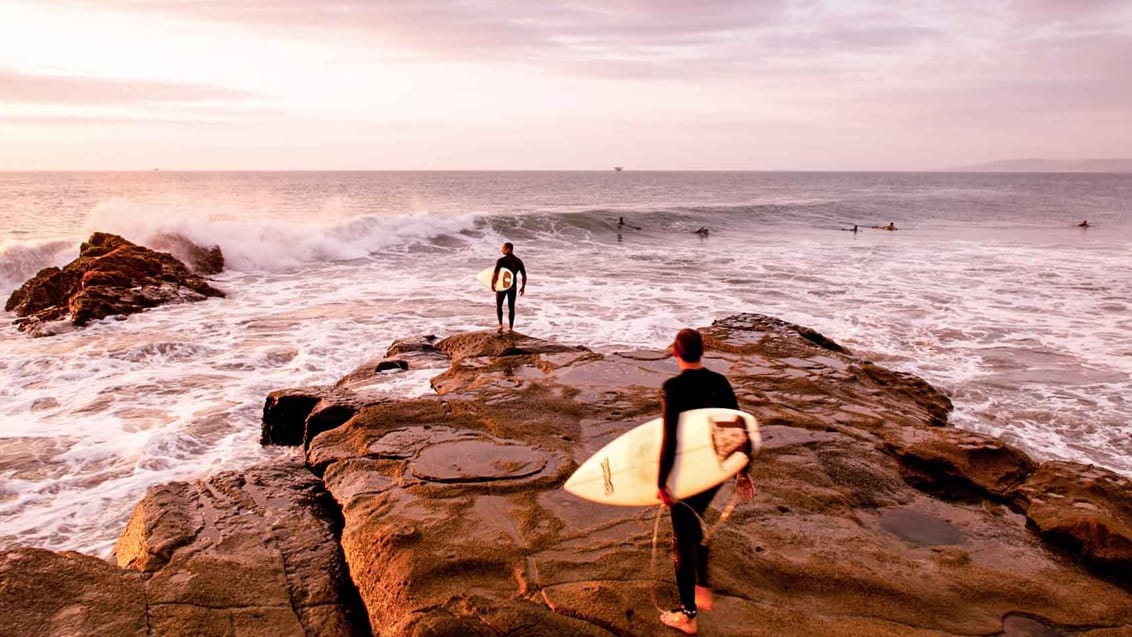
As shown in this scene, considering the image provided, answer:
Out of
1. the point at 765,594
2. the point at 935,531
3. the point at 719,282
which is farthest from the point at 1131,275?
the point at 765,594

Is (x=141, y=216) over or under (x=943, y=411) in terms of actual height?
over

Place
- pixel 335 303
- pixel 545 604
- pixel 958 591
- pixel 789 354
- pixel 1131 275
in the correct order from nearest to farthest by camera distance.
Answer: pixel 545 604 < pixel 958 591 < pixel 789 354 < pixel 335 303 < pixel 1131 275

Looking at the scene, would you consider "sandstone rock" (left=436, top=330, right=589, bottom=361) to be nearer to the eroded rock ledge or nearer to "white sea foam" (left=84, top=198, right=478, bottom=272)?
the eroded rock ledge

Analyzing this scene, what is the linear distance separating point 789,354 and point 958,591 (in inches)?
216

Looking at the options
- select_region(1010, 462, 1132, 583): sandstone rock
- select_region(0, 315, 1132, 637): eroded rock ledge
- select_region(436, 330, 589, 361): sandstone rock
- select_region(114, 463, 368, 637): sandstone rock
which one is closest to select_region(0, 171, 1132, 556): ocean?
select_region(114, 463, 368, 637): sandstone rock

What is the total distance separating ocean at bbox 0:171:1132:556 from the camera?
24.2 ft

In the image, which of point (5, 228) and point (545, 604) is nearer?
point (545, 604)

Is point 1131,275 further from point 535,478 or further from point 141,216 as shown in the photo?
point 141,216

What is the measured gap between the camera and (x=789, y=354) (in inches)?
369

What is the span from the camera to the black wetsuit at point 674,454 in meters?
3.55

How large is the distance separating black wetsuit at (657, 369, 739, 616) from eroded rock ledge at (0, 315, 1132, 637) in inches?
12.0

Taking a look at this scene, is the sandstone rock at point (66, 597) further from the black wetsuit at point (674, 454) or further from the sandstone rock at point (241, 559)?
the black wetsuit at point (674, 454)

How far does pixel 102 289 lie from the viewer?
14.5 m

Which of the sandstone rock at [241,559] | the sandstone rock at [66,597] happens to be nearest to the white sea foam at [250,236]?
the sandstone rock at [241,559]
